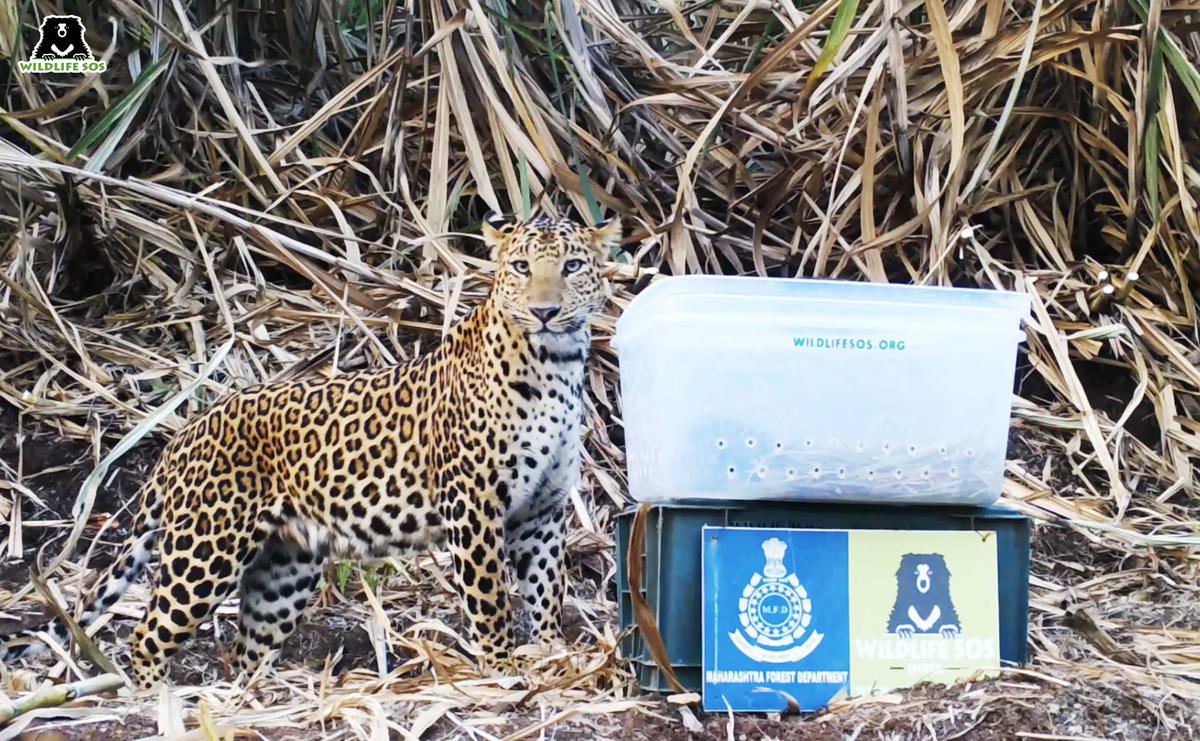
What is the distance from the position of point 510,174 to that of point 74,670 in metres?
2.45

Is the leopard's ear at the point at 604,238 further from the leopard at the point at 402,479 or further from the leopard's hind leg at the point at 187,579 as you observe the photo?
the leopard's hind leg at the point at 187,579

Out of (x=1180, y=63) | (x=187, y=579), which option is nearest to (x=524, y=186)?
(x=187, y=579)

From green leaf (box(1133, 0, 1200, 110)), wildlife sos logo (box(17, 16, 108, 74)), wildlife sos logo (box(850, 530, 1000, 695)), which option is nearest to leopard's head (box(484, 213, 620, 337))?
wildlife sos logo (box(850, 530, 1000, 695))

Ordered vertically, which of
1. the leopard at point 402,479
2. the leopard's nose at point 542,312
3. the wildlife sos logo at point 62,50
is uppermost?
the wildlife sos logo at point 62,50

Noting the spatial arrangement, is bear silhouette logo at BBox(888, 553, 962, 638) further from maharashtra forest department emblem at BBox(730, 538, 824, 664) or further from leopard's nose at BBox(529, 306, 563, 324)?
leopard's nose at BBox(529, 306, 563, 324)

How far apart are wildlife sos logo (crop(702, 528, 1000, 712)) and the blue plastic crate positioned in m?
0.04

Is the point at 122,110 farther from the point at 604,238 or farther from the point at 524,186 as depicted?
the point at 604,238

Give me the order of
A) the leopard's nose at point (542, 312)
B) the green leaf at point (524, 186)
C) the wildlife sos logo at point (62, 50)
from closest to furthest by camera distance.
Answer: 1. the leopard's nose at point (542, 312)
2. the green leaf at point (524, 186)
3. the wildlife sos logo at point (62, 50)

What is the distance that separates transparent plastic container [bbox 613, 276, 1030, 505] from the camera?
3271 millimetres

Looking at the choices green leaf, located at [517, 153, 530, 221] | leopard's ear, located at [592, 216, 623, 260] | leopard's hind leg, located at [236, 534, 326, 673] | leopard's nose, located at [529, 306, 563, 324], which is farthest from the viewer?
green leaf, located at [517, 153, 530, 221]

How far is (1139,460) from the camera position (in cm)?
498

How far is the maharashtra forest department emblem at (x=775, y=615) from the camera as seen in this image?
321 cm

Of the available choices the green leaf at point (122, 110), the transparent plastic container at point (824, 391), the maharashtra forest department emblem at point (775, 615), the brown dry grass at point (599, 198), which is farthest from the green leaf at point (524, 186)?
the maharashtra forest department emblem at point (775, 615)

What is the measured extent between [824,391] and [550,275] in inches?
40.3
